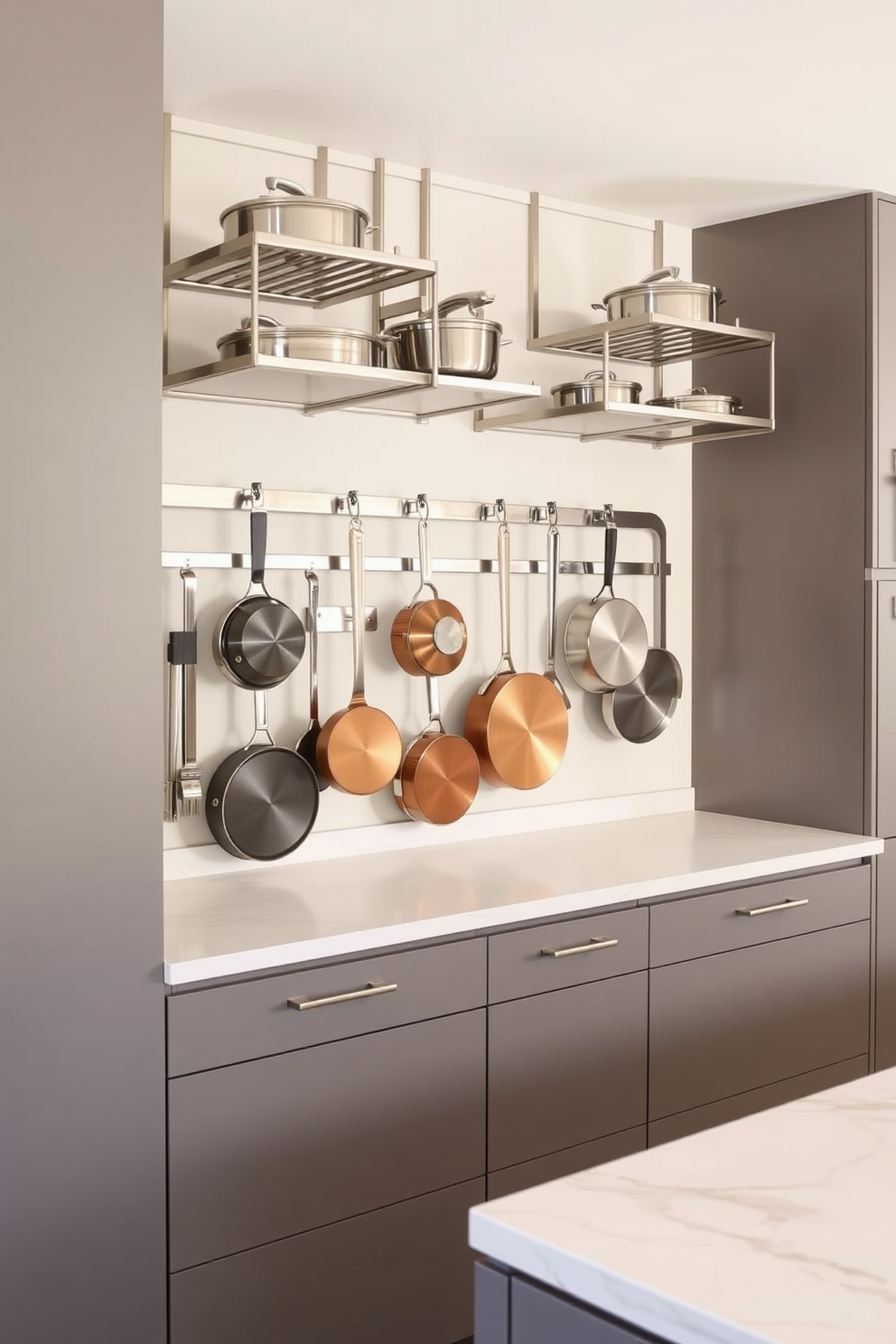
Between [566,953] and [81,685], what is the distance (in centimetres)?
106

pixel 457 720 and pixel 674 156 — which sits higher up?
pixel 674 156

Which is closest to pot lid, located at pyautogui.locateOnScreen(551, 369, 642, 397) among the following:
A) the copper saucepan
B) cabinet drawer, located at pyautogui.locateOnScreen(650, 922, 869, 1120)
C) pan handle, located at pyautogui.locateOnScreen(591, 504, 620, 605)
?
pan handle, located at pyautogui.locateOnScreen(591, 504, 620, 605)

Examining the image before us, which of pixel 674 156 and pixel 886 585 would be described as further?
pixel 886 585

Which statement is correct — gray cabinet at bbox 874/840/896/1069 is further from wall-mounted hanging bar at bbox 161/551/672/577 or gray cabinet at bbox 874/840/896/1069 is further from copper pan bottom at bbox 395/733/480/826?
copper pan bottom at bbox 395/733/480/826

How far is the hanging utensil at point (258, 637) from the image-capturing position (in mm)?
2543

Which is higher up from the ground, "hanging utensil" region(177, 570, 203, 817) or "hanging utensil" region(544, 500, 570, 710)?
"hanging utensil" region(544, 500, 570, 710)

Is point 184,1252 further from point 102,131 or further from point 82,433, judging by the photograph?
point 102,131

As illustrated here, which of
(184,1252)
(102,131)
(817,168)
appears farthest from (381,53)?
(184,1252)

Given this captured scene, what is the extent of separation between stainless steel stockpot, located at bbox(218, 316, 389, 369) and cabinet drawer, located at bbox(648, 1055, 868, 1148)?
1595 mm

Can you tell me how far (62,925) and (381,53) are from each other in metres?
1.55

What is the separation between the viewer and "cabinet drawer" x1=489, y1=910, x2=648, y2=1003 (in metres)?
2.39

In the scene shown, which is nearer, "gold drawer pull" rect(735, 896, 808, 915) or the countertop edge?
the countertop edge

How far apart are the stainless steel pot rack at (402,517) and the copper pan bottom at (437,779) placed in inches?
15.4

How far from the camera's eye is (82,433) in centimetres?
187
